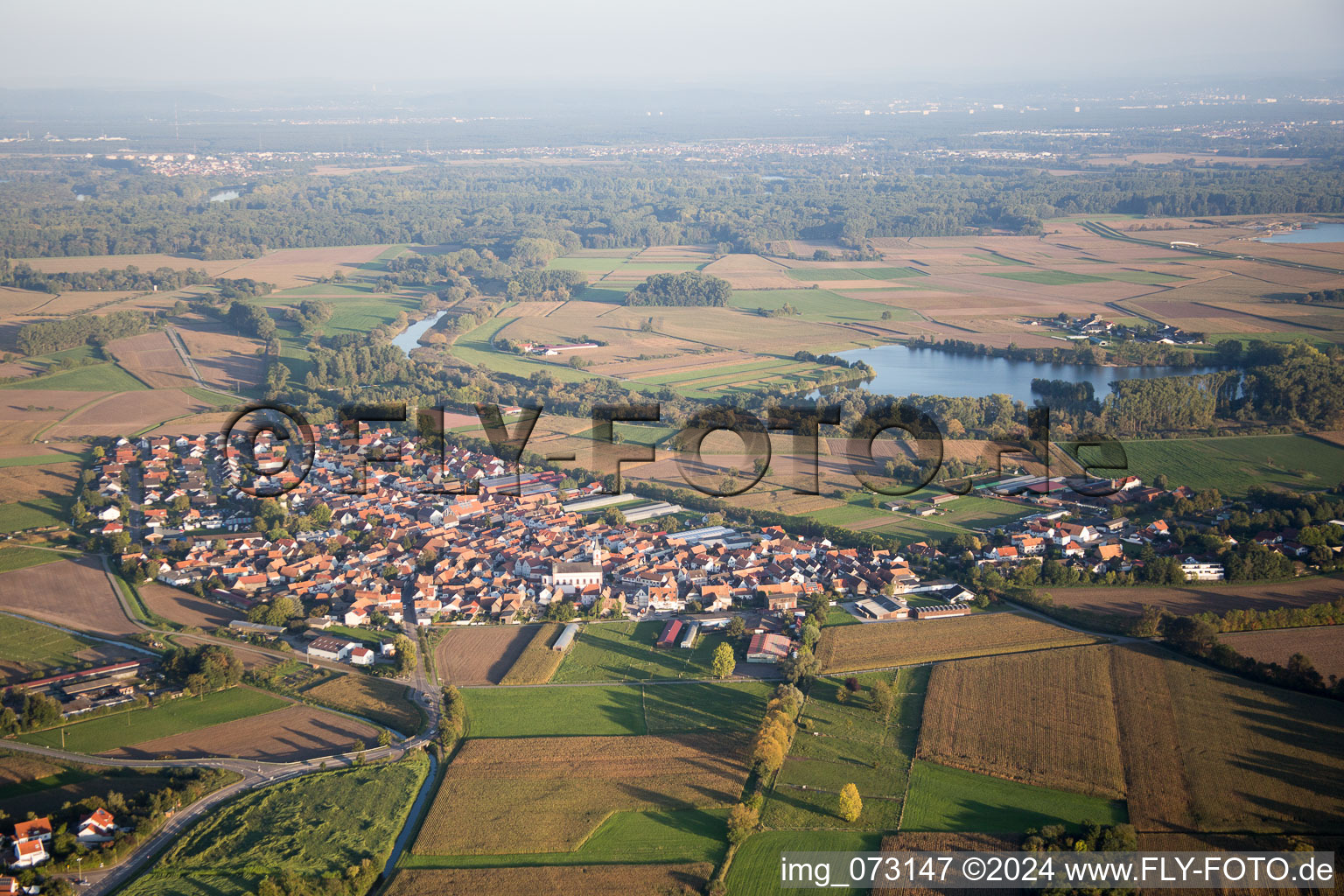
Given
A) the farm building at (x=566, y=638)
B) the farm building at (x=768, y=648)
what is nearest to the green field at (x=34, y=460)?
the farm building at (x=566, y=638)

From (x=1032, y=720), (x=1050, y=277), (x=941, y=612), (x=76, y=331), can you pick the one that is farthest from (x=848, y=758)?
(x=1050, y=277)

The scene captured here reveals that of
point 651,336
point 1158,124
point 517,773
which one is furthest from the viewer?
point 1158,124

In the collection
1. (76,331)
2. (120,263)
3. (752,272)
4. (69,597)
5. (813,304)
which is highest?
(120,263)

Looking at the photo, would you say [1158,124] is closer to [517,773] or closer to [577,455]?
[577,455]

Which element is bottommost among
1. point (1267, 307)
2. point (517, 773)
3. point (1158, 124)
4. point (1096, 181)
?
point (517, 773)

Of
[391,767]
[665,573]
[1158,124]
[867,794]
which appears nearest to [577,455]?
[665,573]

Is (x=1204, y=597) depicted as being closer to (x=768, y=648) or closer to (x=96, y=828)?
(x=768, y=648)
